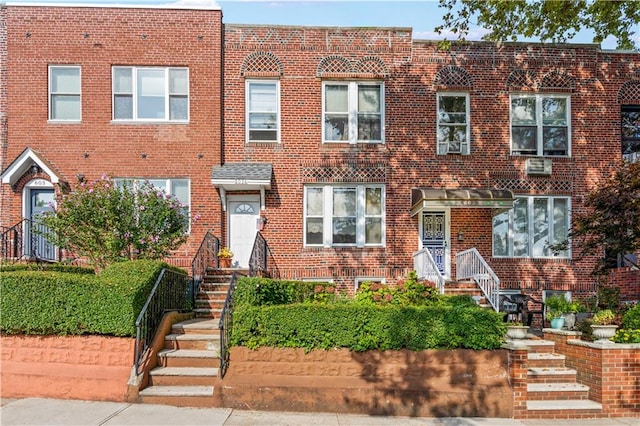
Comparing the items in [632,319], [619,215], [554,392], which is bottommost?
[554,392]

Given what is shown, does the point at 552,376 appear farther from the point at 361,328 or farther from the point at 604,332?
the point at 361,328

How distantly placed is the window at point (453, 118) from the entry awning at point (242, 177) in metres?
5.33

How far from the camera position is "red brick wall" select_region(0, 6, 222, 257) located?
14.9 metres

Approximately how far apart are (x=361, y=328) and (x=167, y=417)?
3.25 metres

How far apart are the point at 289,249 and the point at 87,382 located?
756 cm

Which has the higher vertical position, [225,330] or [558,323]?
[225,330]

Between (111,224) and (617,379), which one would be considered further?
(111,224)

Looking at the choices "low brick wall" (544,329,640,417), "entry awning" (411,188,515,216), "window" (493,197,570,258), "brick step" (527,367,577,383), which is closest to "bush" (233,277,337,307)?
"brick step" (527,367,577,383)

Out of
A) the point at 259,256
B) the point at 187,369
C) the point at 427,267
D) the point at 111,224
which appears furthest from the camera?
the point at 259,256

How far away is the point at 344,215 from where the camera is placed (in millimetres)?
15586

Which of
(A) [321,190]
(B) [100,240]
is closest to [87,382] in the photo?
(B) [100,240]

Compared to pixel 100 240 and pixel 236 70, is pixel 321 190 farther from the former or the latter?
pixel 100 240

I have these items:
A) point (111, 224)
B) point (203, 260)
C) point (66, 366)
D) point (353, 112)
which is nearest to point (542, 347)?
point (203, 260)

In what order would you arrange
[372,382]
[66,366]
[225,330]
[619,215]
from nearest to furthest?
[372,382] < [66,366] < [225,330] < [619,215]
